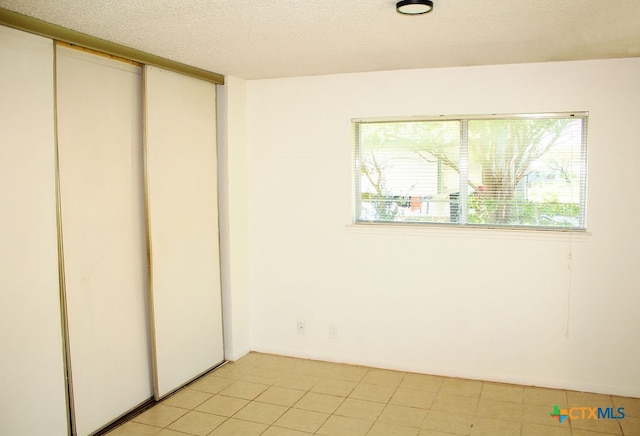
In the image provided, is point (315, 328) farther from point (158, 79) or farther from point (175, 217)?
point (158, 79)

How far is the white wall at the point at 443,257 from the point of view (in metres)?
3.50

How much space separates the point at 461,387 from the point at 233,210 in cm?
222

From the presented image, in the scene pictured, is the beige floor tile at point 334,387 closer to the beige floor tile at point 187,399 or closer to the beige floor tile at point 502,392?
the beige floor tile at point 187,399

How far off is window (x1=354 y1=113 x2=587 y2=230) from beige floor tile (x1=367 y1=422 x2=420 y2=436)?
154cm

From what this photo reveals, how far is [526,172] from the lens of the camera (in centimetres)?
371

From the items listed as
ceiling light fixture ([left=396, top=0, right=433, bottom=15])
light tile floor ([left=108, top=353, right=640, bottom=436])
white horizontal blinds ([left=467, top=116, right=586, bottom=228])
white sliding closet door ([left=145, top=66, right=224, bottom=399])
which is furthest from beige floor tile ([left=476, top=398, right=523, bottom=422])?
ceiling light fixture ([left=396, top=0, right=433, bottom=15])

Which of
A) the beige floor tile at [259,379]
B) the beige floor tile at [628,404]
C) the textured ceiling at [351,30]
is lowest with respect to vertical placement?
the beige floor tile at [628,404]

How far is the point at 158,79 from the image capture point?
3.48 meters

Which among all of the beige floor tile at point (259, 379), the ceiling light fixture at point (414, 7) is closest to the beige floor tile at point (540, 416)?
the beige floor tile at point (259, 379)

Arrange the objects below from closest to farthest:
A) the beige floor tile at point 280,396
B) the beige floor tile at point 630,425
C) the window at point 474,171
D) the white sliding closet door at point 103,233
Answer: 1. the white sliding closet door at point 103,233
2. the beige floor tile at point 630,425
3. the beige floor tile at point 280,396
4. the window at point 474,171

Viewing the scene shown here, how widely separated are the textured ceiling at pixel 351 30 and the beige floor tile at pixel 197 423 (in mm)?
2353

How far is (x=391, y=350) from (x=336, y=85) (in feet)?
7.05

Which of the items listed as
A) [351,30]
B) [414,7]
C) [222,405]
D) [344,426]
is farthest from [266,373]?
[414,7]

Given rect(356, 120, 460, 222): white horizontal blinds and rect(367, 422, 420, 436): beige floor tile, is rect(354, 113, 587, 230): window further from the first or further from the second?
rect(367, 422, 420, 436): beige floor tile
